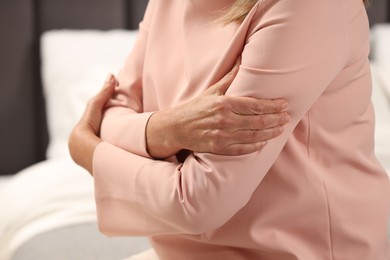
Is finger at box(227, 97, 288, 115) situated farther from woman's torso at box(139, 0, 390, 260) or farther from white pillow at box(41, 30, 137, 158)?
white pillow at box(41, 30, 137, 158)

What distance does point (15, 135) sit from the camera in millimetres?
2621

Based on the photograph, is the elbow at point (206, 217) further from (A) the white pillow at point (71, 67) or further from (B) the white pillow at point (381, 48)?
(B) the white pillow at point (381, 48)

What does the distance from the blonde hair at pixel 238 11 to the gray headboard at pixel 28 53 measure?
167cm

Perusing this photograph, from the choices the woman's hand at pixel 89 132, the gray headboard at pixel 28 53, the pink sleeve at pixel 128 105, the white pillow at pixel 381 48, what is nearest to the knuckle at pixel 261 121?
the pink sleeve at pixel 128 105

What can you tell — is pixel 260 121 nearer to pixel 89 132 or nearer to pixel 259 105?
pixel 259 105

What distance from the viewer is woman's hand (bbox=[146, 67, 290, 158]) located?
90 cm

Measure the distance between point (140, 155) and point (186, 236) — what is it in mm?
149

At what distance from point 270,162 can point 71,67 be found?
5.44ft

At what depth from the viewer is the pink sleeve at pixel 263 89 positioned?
2.93ft

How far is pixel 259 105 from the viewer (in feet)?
2.96

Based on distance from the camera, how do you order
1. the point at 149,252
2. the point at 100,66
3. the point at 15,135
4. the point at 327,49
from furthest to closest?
1. the point at 15,135
2. the point at 100,66
3. the point at 149,252
4. the point at 327,49

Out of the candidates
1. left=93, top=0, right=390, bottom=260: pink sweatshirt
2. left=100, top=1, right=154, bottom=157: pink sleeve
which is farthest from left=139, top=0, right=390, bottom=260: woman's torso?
left=100, top=1, right=154, bottom=157: pink sleeve

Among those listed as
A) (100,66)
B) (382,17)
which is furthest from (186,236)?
(382,17)

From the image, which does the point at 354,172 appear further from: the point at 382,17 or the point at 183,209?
the point at 382,17
